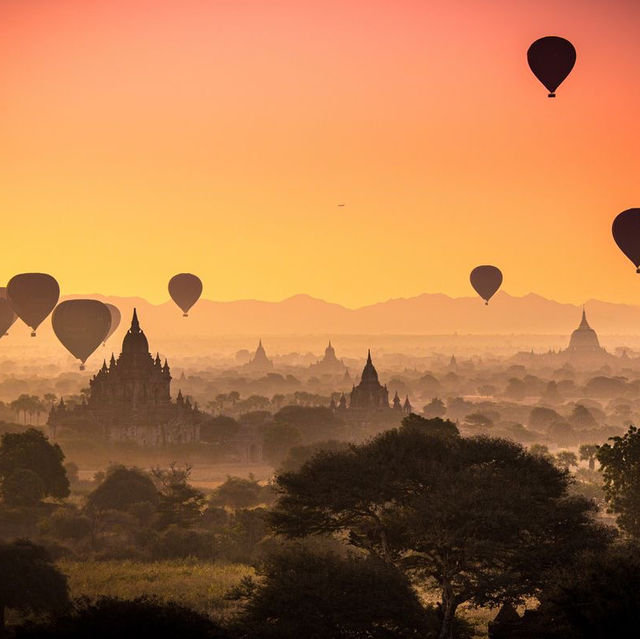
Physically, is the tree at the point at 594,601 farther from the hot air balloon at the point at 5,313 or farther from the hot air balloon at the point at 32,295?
the hot air balloon at the point at 5,313

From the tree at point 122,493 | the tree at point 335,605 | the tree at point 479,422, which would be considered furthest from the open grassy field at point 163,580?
the tree at point 479,422

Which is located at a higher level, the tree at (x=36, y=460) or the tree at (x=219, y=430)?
the tree at (x=219, y=430)

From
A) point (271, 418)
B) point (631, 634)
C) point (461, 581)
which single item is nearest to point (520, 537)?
point (461, 581)

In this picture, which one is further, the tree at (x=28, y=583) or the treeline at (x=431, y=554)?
the tree at (x=28, y=583)

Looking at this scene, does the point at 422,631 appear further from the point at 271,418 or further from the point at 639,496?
the point at 271,418

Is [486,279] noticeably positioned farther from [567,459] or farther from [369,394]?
[567,459]

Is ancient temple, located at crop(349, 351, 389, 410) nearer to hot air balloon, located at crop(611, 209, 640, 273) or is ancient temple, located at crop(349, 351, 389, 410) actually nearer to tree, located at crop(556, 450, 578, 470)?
tree, located at crop(556, 450, 578, 470)
